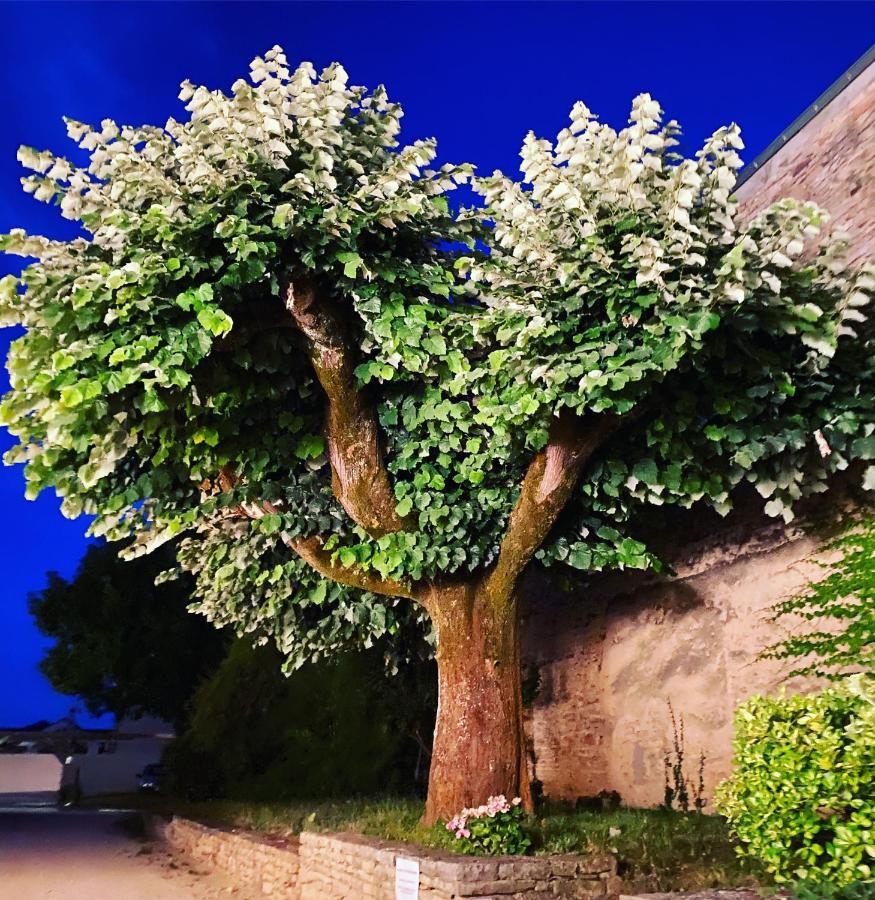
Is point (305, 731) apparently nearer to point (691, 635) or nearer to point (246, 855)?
point (246, 855)

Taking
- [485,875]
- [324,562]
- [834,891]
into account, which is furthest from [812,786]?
[324,562]

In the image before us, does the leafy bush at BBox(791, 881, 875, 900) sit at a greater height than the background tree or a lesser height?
lesser

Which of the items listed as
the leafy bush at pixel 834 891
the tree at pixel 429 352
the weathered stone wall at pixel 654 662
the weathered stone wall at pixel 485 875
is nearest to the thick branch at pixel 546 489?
the tree at pixel 429 352

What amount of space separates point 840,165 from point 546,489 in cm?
415

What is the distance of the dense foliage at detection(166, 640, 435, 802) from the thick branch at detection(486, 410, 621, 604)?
4949 millimetres

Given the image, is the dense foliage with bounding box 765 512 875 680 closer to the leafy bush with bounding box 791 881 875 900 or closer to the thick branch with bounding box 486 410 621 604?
the leafy bush with bounding box 791 881 875 900

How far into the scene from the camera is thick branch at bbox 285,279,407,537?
5734 millimetres

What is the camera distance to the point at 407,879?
5145 millimetres

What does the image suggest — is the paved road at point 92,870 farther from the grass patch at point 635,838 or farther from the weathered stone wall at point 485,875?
the weathered stone wall at point 485,875

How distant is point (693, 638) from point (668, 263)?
397 cm

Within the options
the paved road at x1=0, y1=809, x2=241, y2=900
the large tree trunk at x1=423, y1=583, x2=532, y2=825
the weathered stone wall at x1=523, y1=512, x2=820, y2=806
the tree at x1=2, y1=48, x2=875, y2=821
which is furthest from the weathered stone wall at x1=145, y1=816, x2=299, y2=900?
the weathered stone wall at x1=523, y1=512, x2=820, y2=806

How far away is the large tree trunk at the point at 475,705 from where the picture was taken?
19.1 ft

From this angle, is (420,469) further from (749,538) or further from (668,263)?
(749,538)

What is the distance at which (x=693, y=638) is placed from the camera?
23.8 feet
